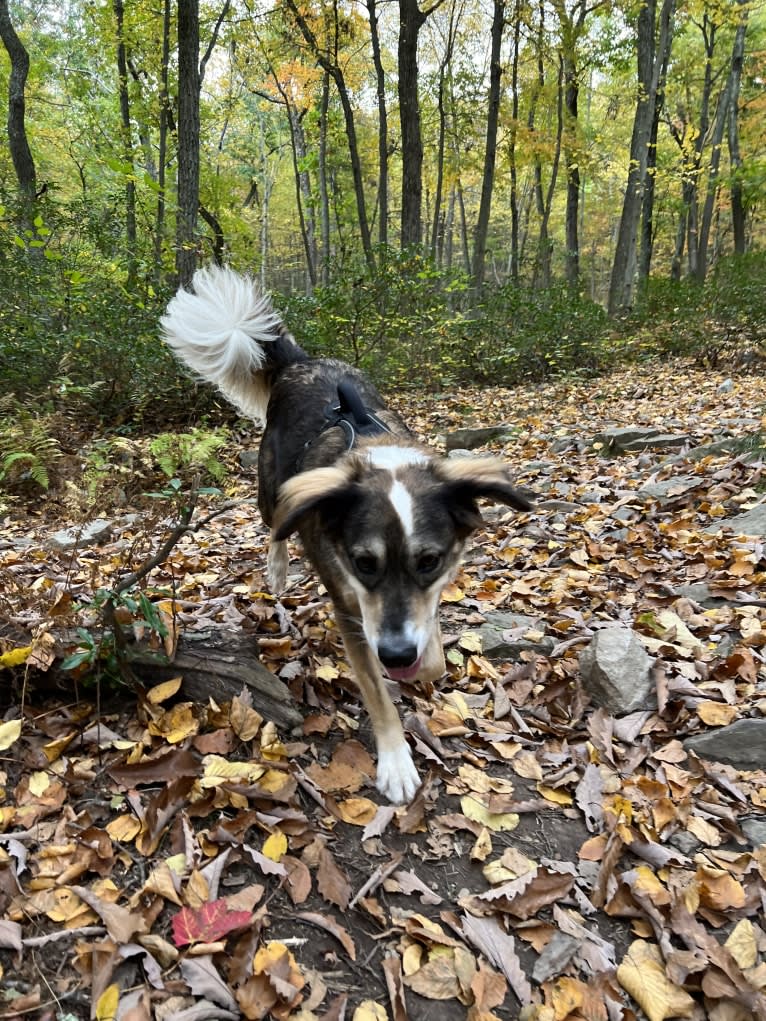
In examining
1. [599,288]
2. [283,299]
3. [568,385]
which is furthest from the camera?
[599,288]

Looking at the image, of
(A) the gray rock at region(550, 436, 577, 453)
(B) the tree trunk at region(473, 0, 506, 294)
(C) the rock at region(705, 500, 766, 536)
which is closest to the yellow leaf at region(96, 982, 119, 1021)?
(C) the rock at region(705, 500, 766, 536)

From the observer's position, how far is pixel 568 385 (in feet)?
39.4

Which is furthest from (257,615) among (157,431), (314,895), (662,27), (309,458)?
(662,27)

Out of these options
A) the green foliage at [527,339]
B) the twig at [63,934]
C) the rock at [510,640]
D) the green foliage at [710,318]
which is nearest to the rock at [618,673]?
the rock at [510,640]

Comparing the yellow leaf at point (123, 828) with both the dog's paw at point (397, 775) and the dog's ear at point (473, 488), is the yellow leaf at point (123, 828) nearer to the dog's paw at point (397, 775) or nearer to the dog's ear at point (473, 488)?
the dog's paw at point (397, 775)

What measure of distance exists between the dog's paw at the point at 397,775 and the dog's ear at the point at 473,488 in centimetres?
109

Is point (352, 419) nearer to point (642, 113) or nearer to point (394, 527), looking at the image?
point (394, 527)

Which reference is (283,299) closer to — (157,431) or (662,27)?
(157,431)

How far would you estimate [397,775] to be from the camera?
8.77ft

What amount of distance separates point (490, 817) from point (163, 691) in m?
1.45

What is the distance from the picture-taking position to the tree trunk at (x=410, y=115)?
42.3ft

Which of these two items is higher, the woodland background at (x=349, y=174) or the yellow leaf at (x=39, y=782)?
the woodland background at (x=349, y=174)

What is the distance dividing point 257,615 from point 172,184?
16960 millimetres

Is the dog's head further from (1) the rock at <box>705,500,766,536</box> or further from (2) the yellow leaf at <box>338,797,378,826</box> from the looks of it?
(1) the rock at <box>705,500,766,536</box>
